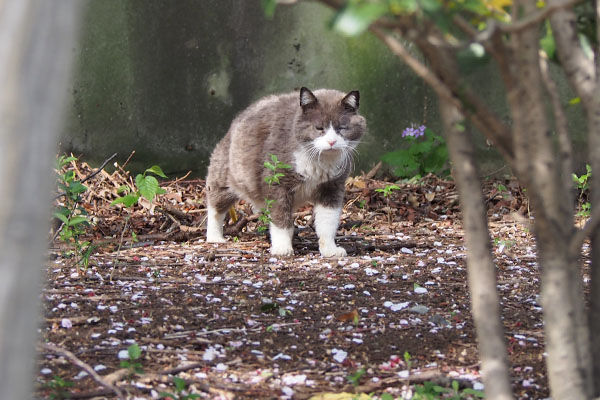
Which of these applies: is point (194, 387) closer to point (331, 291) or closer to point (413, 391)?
point (413, 391)

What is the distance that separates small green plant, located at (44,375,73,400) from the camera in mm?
2006

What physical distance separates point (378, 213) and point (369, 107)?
3.62 ft

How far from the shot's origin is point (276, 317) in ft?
9.60

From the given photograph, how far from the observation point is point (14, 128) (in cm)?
107

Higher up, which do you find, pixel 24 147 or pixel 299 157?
pixel 299 157

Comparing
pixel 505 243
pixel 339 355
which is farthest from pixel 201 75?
pixel 339 355

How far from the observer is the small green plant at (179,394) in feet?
6.59

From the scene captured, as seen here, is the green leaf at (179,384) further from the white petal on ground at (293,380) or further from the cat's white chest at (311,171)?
the cat's white chest at (311,171)

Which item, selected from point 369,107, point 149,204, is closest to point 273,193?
point 149,204

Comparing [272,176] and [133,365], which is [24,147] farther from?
[272,176]

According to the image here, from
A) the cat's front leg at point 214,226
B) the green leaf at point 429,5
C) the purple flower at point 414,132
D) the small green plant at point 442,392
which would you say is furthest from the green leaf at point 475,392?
the purple flower at point 414,132

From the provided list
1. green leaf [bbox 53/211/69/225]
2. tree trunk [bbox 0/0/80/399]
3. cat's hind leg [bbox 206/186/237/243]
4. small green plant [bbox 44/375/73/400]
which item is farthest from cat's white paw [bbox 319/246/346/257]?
tree trunk [bbox 0/0/80/399]

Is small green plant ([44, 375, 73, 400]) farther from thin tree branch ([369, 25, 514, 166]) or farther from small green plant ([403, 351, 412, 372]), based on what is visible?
thin tree branch ([369, 25, 514, 166])

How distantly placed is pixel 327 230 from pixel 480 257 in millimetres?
2837
